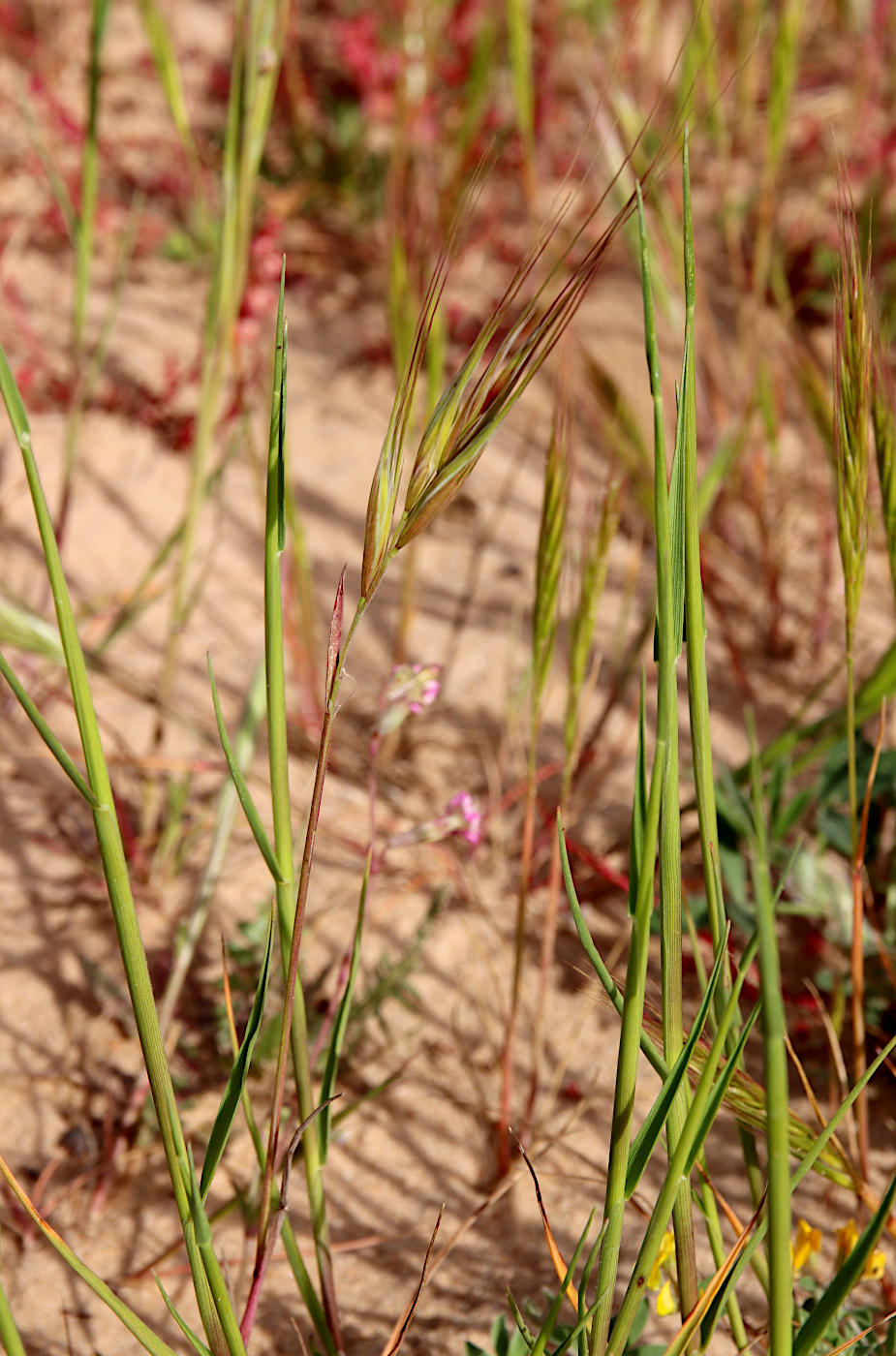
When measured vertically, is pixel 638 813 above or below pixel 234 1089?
above

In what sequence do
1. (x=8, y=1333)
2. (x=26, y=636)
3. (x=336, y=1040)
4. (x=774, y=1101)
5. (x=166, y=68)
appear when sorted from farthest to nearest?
1. (x=166, y=68)
2. (x=26, y=636)
3. (x=336, y=1040)
4. (x=8, y=1333)
5. (x=774, y=1101)

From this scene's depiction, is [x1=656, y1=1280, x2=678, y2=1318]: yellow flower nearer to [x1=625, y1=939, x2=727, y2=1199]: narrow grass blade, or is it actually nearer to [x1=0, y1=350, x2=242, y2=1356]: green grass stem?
[x1=625, y1=939, x2=727, y2=1199]: narrow grass blade

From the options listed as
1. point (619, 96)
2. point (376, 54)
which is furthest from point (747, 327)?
point (376, 54)

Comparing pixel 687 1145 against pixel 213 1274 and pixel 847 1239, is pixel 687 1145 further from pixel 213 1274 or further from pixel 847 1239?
pixel 847 1239

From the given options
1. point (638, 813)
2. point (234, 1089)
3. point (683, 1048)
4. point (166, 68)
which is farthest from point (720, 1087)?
point (166, 68)

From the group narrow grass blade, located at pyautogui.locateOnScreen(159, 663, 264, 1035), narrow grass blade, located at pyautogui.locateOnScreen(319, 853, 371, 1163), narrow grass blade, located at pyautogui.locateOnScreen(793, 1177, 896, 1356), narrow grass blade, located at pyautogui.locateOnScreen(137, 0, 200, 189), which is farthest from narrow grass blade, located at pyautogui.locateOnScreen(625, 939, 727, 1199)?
narrow grass blade, located at pyautogui.locateOnScreen(137, 0, 200, 189)

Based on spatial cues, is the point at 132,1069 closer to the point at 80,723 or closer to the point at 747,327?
the point at 80,723

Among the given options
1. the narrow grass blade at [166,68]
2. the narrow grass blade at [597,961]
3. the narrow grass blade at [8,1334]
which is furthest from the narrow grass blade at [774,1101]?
the narrow grass blade at [166,68]
